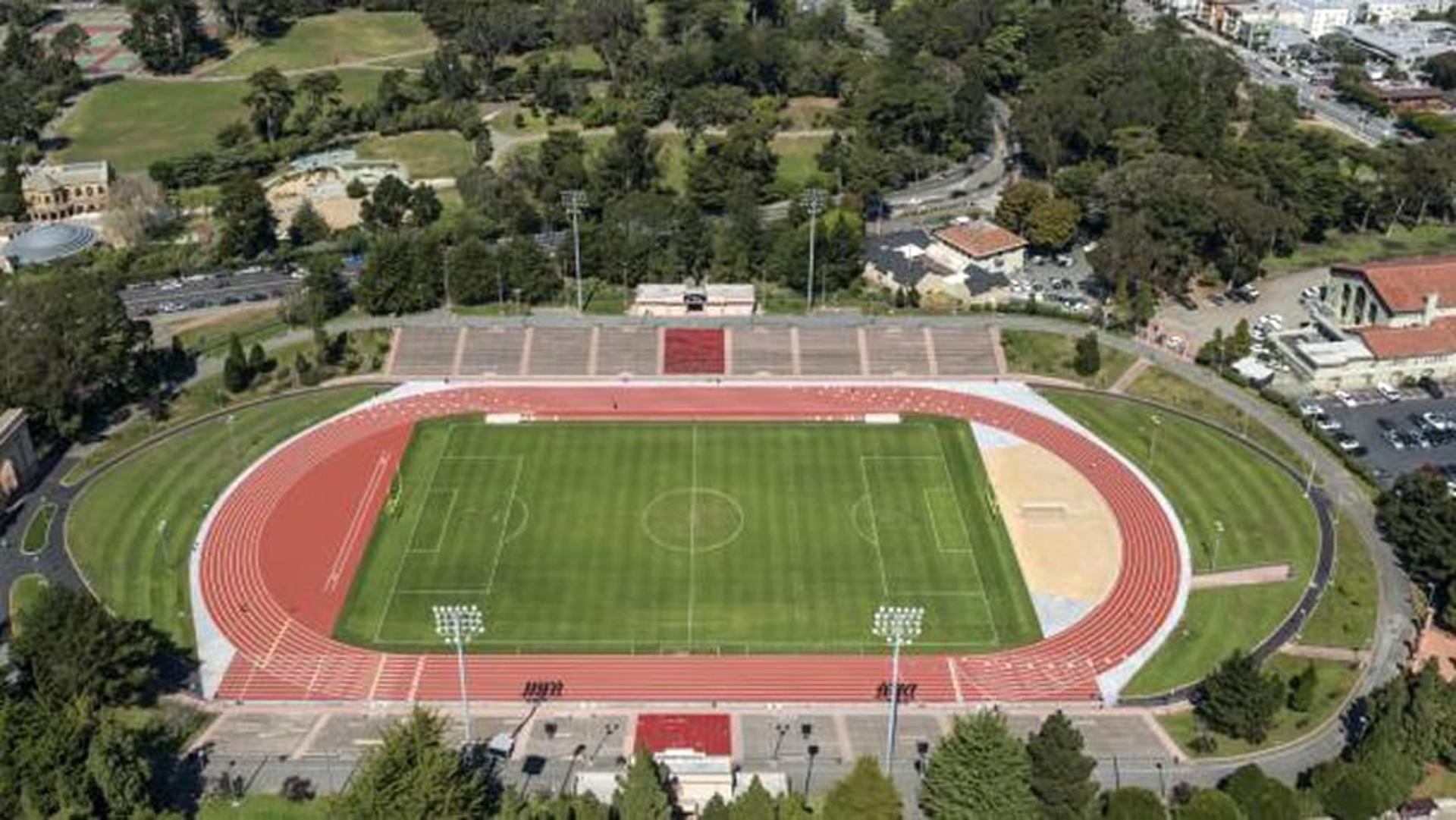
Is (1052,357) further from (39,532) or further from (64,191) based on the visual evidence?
(64,191)

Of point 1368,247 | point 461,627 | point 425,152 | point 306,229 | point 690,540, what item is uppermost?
point 461,627

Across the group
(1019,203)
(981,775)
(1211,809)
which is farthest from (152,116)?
(1211,809)

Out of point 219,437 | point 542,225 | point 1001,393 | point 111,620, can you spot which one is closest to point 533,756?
point 111,620

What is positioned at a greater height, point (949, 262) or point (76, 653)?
point (76, 653)

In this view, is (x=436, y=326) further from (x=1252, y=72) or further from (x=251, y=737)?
(x=1252, y=72)

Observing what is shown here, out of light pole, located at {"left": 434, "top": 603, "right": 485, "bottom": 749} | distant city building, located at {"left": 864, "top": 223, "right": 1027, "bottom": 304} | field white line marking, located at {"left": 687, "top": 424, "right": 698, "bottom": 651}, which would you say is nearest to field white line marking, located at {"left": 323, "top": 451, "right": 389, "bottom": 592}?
light pole, located at {"left": 434, "top": 603, "right": 485, "bottom": 749}

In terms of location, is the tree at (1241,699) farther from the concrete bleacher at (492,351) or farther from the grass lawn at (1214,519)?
the concrete bleacher at (492,351)

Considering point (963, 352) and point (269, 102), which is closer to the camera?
point (963, 352)
